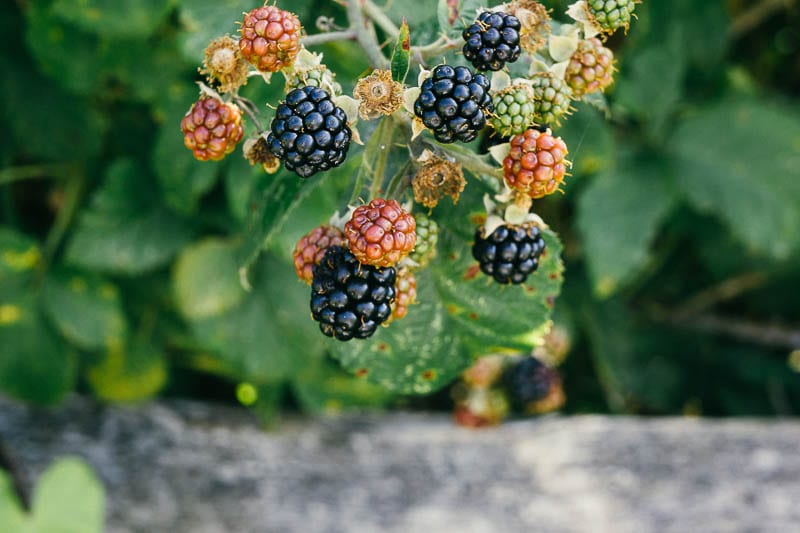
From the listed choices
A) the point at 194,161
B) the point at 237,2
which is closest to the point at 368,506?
the point at 194,161

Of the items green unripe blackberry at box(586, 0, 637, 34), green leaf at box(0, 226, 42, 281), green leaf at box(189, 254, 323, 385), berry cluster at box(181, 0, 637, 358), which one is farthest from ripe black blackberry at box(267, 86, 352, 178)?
green leaf at box(0, 226, 42, 281)

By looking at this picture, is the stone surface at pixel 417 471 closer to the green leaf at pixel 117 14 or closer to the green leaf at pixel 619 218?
the green leaf at pixel 619 218

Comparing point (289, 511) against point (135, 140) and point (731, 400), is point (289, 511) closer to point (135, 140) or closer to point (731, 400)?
point (135, 140)

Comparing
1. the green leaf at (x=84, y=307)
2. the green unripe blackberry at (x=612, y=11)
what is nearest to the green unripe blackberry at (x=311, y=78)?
the green unripe blackberry at (x=612, y=11)

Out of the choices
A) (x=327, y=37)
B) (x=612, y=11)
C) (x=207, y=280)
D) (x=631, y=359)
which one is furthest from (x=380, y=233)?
(x=631, y=359)

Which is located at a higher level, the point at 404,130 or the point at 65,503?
the point at 404,130

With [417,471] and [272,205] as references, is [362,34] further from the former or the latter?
[417,471]
